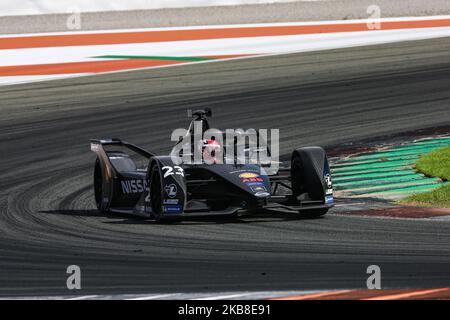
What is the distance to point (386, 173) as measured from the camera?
17.9 metres

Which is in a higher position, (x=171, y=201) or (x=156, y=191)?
(x=156, y=191)

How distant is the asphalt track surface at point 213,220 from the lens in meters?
11.1

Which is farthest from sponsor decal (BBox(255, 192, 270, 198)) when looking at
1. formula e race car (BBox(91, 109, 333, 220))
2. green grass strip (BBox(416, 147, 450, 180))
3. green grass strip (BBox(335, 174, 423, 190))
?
green grass strip (BBox(416, 147, 450, 180))

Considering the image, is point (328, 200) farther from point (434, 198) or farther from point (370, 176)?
point (370, 176)

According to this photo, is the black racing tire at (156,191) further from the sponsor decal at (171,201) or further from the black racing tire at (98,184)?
the black racing tire at (98,184)

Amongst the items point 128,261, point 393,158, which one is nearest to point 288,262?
point 128,261

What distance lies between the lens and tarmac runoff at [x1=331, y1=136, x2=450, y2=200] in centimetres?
1655

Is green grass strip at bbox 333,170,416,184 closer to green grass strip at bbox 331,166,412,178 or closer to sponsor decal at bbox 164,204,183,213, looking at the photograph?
green grass strip at bbox 331,166,412,178

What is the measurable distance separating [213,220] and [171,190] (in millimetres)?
812

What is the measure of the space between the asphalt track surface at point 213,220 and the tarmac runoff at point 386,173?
174cm

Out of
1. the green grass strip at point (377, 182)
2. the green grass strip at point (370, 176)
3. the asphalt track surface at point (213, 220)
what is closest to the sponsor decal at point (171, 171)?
the asphalt track surface at point (213, 220)

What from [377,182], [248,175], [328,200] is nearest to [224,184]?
[248,175]
